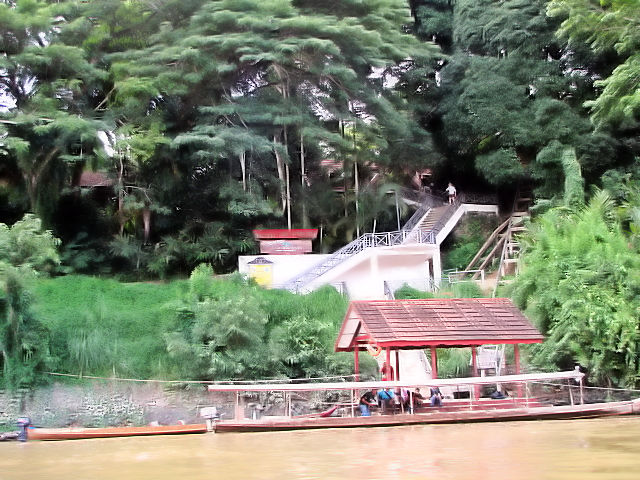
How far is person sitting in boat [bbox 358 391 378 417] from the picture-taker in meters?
16.8

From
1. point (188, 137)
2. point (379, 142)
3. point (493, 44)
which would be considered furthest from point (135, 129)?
point (493, 44)

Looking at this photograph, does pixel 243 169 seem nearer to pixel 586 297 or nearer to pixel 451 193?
pixel 451 193

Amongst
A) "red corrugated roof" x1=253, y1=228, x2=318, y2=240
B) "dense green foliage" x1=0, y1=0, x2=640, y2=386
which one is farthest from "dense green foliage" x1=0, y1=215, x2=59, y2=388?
"red corrugated roof" x1=253, y1=228, x2=318, y2=240

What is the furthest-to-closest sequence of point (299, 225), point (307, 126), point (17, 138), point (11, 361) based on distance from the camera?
point (299, 225) < point (307, 126) < point (17, 138) < point (11, 361)

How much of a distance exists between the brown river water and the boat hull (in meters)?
0.23

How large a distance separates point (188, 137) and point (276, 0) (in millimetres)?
6238

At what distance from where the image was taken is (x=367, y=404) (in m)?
17.0

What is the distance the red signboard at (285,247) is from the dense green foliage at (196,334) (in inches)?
175

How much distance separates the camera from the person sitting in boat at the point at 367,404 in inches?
663

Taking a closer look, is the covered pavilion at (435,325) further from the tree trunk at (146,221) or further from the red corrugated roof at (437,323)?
the tree trunk at (146,221)

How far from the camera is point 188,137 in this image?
27.3m

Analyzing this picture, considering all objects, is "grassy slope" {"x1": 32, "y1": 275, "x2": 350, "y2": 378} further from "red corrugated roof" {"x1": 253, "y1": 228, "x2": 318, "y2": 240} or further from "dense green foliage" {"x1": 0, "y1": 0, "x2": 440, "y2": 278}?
"dense green foliage" {"x1": 0, "y1": 0, "x2": 440, "y2": 278}

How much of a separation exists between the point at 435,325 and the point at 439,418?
2.31m

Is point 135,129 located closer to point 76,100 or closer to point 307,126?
point 76,100
